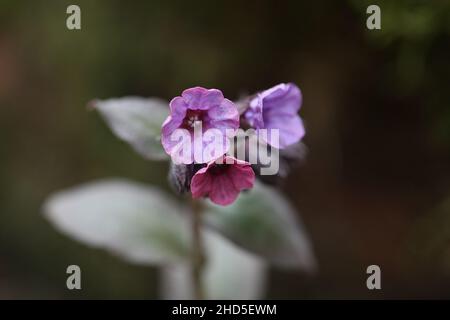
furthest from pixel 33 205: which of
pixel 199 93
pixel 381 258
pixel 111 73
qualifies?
pixel 199 93

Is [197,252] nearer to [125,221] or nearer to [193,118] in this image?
[125,221]

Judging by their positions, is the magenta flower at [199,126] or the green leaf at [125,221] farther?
the green leaf at [125,221]

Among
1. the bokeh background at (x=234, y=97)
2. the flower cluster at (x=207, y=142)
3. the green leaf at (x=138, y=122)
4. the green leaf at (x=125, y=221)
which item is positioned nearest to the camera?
the flower cluster at (x=207, y=142)

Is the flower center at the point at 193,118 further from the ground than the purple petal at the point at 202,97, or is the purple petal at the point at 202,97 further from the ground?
the purple petal at the point at 202,97

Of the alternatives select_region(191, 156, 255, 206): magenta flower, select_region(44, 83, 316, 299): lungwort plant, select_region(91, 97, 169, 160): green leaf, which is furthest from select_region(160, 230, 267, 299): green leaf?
select_region(191, 156, 255, 206): magenta flower

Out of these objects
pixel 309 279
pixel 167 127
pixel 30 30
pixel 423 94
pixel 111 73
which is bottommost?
pixel 309 279

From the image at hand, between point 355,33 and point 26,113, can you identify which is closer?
point 355,33

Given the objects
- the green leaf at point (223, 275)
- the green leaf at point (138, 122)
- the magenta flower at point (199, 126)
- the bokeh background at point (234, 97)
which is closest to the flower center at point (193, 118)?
the magenta flower at point (199, 126)

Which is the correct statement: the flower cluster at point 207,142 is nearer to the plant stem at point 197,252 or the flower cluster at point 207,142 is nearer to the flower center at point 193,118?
the flower center at point 193,118

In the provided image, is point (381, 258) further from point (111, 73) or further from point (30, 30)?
point (30, 30)
